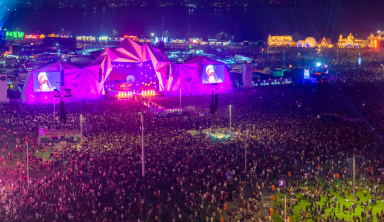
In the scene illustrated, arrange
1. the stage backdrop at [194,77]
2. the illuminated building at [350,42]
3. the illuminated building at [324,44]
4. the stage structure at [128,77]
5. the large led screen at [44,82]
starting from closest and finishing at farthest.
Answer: the large led screen at [44,82] → the stage structure at [128,77] → the stage backdrop at [194,77] → the illuminated building at [324,44] → the illuminated building at [350,42]

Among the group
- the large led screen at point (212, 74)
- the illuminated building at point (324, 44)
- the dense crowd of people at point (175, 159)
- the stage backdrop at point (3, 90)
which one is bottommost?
the dense crowd of people at point (175, 159)

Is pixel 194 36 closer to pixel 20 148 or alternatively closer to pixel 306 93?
pixel 306 93

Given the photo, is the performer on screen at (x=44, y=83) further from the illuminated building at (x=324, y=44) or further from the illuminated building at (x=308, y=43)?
the illuminated building at (x=308, y=43)

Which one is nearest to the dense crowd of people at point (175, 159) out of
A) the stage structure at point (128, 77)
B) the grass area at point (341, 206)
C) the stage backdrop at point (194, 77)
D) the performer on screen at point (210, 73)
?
the grass area at point (341, 206)

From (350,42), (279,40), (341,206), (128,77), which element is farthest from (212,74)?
(350,42)

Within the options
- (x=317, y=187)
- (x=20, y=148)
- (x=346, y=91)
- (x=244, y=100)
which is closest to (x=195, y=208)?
(x=317, y=187)

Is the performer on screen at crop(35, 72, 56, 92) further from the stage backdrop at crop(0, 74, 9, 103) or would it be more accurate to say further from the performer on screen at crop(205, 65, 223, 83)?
the performer on screen at crop(205, 65, 223, 83)

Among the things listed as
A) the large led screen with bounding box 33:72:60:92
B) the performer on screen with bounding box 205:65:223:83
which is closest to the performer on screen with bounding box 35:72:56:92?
the large led screen with bounding box 33:72:60:92
